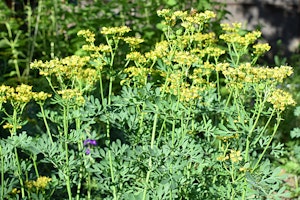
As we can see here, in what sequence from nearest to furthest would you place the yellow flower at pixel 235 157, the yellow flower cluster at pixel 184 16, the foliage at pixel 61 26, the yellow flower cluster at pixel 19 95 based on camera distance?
the yellow flower at pixel 235 157 → the yellow flower cluster at pixel 19 95 → the yellow flower cluster at pixel 184 16 → the foliage at pixel 61 26

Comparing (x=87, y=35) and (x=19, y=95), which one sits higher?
(x=87, y=35)

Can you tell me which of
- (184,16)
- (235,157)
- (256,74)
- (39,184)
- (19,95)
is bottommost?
(39,184)

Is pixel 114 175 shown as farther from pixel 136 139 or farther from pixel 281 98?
pixel 281 98

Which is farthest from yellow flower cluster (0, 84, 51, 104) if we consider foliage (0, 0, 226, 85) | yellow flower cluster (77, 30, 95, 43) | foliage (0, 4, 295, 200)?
foliage (0, 0, 226, 85)

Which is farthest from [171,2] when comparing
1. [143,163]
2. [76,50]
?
[143,163]

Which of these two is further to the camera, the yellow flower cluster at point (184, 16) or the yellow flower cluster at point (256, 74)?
the yellow flower cluster at point (184, 16)

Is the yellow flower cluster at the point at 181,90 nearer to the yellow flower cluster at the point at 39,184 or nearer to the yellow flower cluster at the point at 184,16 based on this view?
the yellow flower cluster at the point at 184,16

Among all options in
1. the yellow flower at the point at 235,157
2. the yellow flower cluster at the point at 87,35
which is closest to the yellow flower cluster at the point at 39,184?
the yellow flower cluster at the point at 87,35

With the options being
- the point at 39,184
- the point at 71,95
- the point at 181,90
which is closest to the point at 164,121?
the point at 181,90

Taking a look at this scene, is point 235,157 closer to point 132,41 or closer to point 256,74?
point 256,74

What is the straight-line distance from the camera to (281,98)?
1.82m

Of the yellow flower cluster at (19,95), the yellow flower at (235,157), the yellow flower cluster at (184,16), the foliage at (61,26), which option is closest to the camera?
the yellow flower at (235,157)

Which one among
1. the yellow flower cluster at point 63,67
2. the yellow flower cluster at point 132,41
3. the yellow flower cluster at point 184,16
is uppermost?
the yellow flower cluster at point 184,16

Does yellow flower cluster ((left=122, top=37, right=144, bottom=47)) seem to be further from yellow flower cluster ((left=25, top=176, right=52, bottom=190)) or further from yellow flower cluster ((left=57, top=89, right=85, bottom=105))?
yellow flower cluster ((left=25, top=176, right=52, bottom=190))
